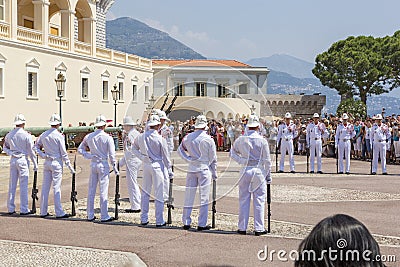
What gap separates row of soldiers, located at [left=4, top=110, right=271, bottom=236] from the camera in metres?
11.2

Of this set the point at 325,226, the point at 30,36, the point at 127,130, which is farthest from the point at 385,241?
the point at 30,36

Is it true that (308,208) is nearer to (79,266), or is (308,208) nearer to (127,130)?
(127,130)

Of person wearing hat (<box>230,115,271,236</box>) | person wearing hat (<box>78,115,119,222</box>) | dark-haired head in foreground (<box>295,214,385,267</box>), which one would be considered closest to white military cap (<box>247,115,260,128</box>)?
person wearing hat (<box>230,115,271,236</box>)

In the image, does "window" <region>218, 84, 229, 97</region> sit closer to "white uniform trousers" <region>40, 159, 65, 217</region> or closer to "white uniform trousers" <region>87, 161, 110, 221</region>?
"white uniform trousers" <region>87, 161, 110, 221</region>

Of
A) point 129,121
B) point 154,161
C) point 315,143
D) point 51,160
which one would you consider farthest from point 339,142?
point 51,160

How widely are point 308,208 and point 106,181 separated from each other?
4408 millimetres

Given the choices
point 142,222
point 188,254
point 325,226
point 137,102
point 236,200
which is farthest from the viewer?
point 236,200

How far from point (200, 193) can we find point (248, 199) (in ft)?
3.10

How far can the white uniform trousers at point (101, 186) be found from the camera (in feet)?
40.4

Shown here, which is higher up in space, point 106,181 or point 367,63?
point 367,63

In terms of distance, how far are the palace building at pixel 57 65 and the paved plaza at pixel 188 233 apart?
20868mm

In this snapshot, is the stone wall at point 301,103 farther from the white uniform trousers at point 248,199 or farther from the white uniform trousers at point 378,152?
the white uniform trousers at point 248,199

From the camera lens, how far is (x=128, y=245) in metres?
9.94

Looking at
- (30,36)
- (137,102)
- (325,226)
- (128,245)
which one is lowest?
(128,245)
